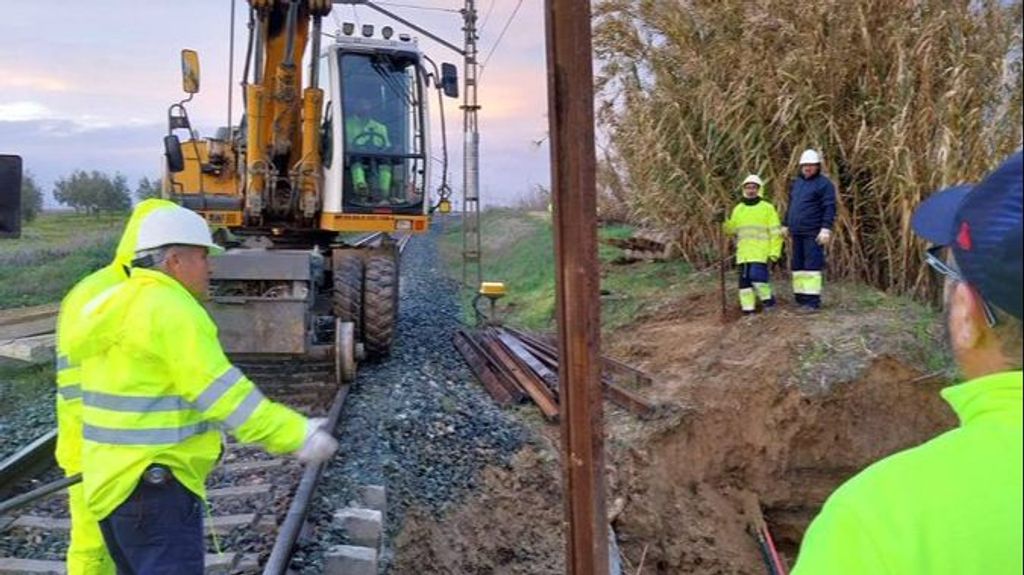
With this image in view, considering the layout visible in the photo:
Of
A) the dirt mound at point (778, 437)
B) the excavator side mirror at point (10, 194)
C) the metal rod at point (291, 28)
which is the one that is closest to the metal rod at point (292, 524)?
the excavator side mirror at point (10, 194)

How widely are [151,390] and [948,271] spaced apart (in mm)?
2699

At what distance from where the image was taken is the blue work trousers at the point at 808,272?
32.8 feet

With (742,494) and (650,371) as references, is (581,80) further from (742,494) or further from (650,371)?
(650,371)

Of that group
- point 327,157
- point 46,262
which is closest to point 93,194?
point 46,262

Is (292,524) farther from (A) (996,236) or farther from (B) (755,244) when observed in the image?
(B) (755,244)

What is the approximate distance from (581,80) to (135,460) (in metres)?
2.11

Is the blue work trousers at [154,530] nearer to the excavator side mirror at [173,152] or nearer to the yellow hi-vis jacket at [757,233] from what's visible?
the excavator side mirror at [173,152]

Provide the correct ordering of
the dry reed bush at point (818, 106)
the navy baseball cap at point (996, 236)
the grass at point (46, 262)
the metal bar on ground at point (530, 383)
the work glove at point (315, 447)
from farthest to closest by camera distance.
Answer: the grass at point (46, 262)
the dry reed bush at point (818, 106)
the metal bar on ground at point (530, 383)
the work glove at point (315, 447)
the navy baseball cap at point (996, 236)

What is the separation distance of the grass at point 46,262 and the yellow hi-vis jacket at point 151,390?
12.7 meters

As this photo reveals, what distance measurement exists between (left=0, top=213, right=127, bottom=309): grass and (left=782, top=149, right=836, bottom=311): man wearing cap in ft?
39.7

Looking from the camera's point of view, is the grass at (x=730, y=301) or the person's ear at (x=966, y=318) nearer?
the person's ear at (x=966, y=318)

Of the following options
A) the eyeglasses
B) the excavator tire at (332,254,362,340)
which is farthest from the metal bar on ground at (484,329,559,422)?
the eyeglasses

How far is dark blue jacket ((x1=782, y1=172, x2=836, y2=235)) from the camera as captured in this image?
10031 millimetres

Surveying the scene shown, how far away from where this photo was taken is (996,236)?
98cm
